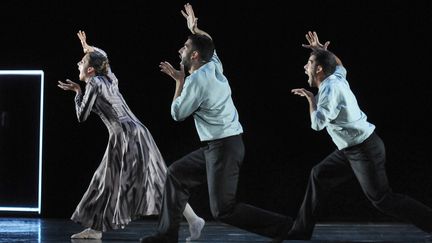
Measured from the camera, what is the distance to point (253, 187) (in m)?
7.72

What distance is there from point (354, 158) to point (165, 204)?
126 centimetres

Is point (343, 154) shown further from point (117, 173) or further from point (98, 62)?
point (98, 62)

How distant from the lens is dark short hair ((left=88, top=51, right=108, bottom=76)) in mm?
6102

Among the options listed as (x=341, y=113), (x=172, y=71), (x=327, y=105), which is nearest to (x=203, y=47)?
(x=172, y=71)

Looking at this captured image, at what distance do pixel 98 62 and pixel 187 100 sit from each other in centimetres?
140

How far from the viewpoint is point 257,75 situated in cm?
761

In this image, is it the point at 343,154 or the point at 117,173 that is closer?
the point at 343,154

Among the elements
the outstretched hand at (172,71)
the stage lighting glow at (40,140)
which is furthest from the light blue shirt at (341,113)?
the stage lighting glow at (40,140)

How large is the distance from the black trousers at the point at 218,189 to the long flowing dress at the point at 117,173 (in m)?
0.85

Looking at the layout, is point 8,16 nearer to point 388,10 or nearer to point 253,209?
point 388,10

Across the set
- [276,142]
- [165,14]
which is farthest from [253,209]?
[165,14]

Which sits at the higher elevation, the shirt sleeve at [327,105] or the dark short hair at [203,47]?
the dark short hair at [203,47]

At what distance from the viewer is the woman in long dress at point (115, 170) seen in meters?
5.93

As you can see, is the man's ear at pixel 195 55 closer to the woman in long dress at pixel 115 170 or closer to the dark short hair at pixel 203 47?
the dark short hair at pixel 203 47
